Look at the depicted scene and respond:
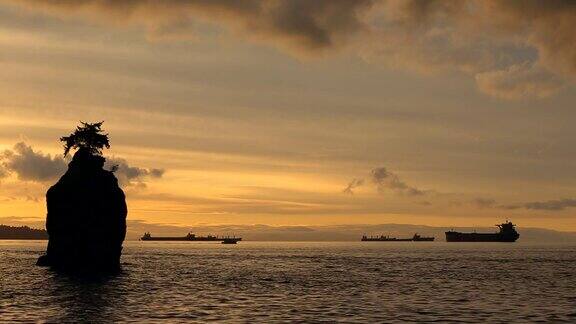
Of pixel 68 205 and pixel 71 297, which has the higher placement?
pixel 68 205

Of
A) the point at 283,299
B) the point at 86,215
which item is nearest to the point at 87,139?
the point at 86,215

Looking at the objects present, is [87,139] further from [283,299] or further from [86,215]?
[283,299]

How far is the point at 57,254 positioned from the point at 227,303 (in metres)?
49.4

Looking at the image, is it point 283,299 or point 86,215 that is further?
point 86,215

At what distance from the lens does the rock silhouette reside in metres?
93.0

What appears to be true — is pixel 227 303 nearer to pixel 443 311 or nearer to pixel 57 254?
pixel 443 311

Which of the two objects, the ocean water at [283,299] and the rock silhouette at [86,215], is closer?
the ocean water at [283,299]

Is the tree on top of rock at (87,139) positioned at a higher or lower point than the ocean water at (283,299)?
higher

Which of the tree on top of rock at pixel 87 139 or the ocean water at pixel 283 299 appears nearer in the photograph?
the ocean water at pixel 283 299

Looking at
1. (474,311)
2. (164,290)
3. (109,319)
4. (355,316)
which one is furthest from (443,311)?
(164,290)

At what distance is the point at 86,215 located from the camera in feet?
305

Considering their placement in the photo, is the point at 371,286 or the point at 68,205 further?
the point at 68,205

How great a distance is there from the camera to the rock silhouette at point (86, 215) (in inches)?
3661

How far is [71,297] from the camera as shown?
5938 centimetres
